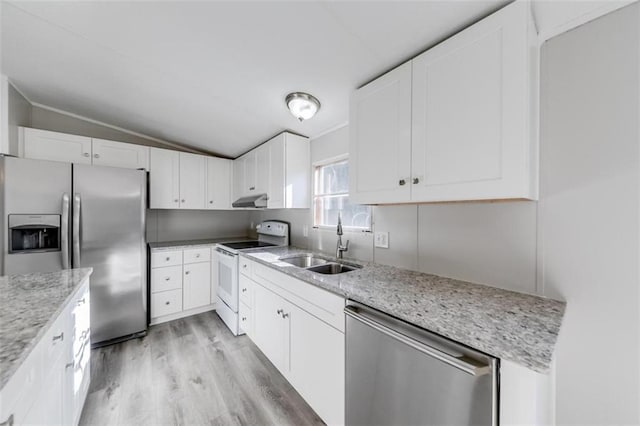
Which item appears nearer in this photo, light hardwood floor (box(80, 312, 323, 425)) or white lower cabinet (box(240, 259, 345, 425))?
white lower cabinet (box(240, 259, 345, 425))

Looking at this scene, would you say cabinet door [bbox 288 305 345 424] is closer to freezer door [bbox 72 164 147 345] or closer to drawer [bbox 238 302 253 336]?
drawer [bbox 238 302 253 336]

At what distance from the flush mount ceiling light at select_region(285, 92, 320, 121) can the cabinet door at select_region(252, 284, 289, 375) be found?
56.6 inches

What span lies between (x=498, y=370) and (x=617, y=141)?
1.01 metres

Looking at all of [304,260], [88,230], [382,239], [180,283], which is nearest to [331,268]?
[304,260]

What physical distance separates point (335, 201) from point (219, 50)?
1.47 m

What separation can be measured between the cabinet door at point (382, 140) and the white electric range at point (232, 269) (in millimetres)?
1548

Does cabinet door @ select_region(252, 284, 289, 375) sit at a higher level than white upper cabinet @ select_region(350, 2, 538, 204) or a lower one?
lower

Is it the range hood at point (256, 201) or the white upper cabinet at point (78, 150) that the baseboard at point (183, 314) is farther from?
the white upper cabinet at point (78, 150)

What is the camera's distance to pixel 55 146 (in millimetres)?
2305

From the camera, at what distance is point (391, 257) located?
1.74 meters

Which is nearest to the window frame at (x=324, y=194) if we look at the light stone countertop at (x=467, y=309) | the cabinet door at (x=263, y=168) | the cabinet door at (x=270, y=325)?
the cabinet door at (x=263, y=168)

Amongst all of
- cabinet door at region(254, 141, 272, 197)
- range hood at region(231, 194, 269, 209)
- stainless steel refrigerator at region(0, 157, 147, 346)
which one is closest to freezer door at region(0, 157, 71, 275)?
stainless steel refrigerator at region(0, 157, 147, 346)

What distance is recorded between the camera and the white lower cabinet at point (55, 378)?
66 cm

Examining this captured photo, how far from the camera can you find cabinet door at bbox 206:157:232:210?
10.9ft
